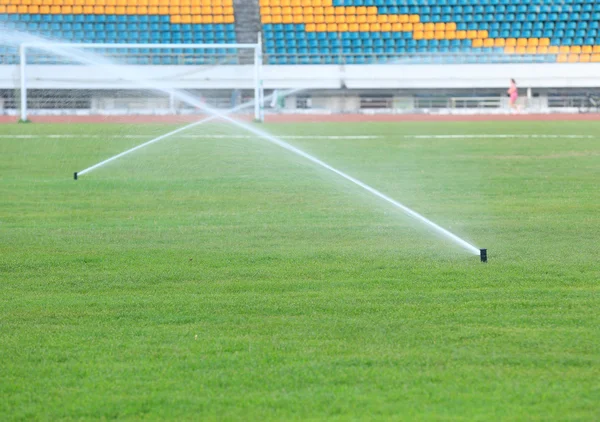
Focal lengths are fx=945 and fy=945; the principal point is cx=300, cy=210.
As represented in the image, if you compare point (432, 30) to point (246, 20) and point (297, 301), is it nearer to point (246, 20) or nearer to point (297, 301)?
point (246, 20)

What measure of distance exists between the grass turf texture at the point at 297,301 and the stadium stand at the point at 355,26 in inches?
970

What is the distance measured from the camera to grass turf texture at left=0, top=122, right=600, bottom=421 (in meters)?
4.11

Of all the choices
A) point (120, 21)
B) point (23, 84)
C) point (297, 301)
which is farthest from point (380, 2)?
point (297, 301)

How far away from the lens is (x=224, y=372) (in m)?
4.43

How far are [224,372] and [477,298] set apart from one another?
7.04 ft

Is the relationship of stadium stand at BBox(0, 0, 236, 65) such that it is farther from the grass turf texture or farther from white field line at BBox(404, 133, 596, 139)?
the grass turf texture

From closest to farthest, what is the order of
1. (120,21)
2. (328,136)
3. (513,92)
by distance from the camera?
(328,136)
(513,92)
(120,21)

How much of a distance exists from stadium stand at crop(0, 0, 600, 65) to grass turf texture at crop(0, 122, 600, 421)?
2465cm

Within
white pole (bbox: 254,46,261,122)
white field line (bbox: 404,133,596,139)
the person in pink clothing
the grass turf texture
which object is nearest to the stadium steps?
white pole (bbox: 254,46,261,122)

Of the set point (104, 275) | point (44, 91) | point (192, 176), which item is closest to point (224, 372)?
point (104, 275)

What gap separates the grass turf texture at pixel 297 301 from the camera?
4.11 meters

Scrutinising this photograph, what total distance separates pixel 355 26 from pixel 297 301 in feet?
113

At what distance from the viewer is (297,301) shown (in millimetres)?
5945

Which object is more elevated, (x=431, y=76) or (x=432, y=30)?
(x=432, y=30)
